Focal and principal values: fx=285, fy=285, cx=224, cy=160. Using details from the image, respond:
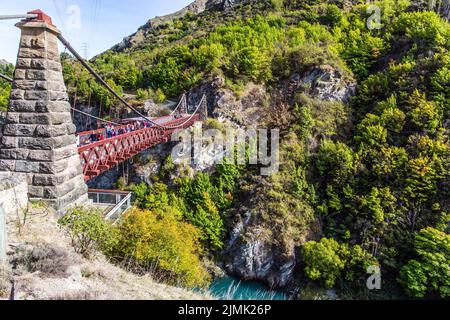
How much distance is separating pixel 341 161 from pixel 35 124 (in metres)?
22.1

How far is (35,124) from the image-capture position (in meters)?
6.32

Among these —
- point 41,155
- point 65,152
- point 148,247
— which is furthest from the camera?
point 148,247

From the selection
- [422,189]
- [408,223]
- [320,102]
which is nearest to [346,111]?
[320,102]

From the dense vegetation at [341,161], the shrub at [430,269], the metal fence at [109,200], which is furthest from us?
the dense vegetation at [341,161]

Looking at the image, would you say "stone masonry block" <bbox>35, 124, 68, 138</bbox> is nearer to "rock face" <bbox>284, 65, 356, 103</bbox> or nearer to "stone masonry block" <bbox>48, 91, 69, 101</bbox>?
"stone masonry block" <bbox>48, 91, 69, 101</bbox>

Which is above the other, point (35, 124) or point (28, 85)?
point (28, 85)

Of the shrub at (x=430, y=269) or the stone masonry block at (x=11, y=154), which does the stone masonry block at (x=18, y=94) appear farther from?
the shrub at (x=430, y=269)

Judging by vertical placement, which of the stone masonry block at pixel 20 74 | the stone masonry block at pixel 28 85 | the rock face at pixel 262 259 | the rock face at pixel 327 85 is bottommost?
the rock face at pixel 262 259

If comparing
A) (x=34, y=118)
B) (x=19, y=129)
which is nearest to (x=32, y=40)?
(x=34, y=118)

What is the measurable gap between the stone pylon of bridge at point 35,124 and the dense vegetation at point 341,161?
489cm

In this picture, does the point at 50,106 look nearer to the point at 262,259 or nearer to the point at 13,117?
the point at 13,117

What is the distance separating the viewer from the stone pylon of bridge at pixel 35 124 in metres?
6.23

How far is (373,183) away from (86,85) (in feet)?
107

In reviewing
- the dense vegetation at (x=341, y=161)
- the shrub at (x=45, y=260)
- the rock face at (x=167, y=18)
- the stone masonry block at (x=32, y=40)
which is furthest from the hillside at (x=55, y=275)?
the rock face at (x=167, y=18)
